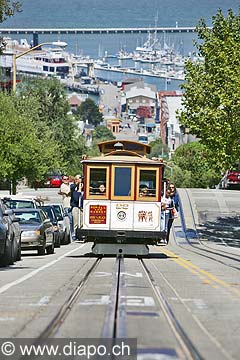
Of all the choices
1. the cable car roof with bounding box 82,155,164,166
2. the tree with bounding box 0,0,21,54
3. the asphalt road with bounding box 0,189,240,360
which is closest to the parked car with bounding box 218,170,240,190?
the asphalt road with bounding box 0,189,240,360

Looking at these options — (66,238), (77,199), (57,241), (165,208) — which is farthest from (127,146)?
(66,238)

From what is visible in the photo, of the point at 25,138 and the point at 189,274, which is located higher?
the point at 25,138

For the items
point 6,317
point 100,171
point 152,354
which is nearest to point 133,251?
point 100,171

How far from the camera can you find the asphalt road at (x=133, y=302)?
11852mm

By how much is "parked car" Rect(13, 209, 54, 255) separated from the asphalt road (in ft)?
1.42

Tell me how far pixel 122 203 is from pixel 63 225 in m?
9.52

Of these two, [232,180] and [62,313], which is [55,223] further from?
[232,180]

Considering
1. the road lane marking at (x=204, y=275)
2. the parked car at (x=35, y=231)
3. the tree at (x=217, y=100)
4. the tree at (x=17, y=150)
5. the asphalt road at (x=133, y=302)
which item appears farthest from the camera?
the tree at (x=17, y=150)

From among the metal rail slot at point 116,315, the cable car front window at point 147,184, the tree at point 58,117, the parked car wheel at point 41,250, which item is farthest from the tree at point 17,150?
the tree at point 58,117

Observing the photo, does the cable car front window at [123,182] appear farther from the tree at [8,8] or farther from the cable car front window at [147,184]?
the tree at [8,8]

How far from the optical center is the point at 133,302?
15.5m

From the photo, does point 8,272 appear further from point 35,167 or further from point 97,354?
point 35,167

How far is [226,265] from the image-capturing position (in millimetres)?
26000

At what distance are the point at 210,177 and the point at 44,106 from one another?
20491 mm
